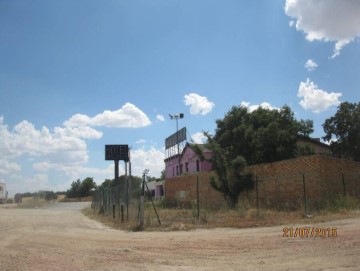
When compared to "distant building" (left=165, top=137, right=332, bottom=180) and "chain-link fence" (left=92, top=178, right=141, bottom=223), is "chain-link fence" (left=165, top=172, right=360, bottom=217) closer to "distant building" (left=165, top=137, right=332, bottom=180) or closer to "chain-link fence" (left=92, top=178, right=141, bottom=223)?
"chain-link fence" (left=92, top=178, right=141, bottom=223)

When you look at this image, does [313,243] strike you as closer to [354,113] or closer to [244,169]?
[244,169]

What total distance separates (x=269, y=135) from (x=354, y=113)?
66.8ft

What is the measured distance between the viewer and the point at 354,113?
164 feet

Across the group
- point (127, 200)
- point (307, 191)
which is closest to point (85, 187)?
point (127, 200)

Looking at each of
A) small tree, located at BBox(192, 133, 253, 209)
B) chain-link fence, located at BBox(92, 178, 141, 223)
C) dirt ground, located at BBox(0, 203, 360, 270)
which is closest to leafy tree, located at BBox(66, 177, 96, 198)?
chain-link fence, located at BBox(92, 178, 141, 223)

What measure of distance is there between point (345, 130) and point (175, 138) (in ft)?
73.4

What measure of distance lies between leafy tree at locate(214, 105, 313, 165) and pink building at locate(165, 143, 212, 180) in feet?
20.1

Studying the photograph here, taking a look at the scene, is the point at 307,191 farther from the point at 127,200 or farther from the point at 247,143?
the point at 247,143

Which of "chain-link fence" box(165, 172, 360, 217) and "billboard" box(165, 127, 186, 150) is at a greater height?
"billboard" box(165, 127, 186, 150)

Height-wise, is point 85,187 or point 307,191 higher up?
point 85,187

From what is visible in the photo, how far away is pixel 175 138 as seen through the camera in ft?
200

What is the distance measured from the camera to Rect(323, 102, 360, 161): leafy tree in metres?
49.4

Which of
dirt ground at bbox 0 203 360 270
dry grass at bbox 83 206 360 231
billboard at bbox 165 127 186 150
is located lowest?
dirt ground at bbox 0 203 360 270

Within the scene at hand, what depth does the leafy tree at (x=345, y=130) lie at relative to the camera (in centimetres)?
4941
